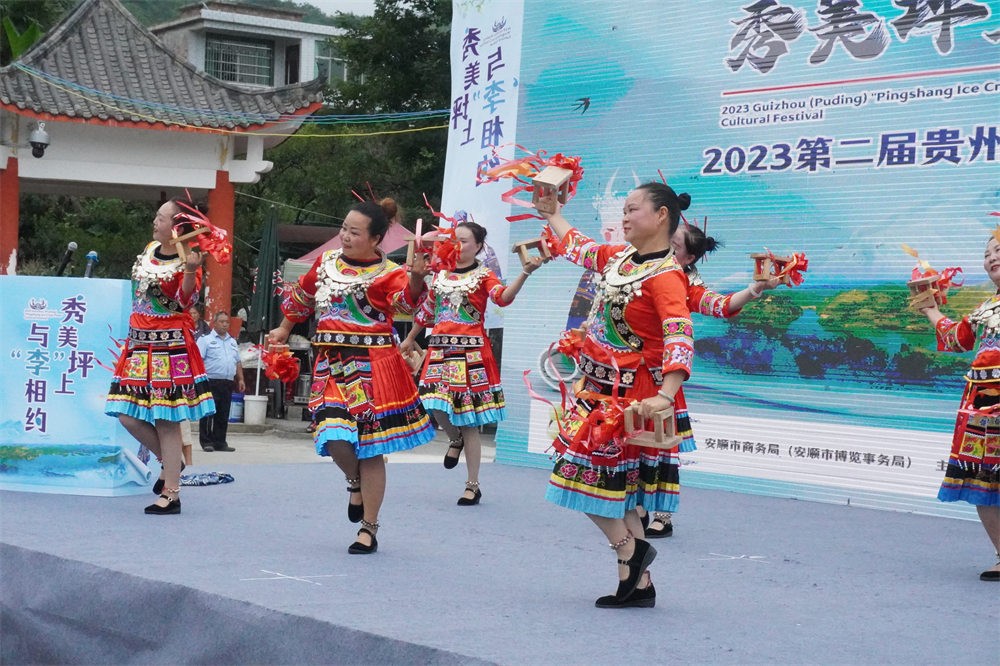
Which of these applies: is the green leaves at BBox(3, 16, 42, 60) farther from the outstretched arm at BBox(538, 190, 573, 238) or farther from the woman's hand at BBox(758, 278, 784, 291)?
the woman's hand at BBox(758, 278, 784, 291)

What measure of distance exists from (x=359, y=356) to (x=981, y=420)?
8.46 feet

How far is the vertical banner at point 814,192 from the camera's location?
704cm

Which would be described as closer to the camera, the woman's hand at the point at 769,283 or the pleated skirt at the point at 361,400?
the woman's hand at the point at 769,283

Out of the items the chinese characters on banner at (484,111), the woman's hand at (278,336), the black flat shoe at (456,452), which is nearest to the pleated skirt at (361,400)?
the woman's hand at (278,336)

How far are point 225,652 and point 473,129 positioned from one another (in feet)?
21.3

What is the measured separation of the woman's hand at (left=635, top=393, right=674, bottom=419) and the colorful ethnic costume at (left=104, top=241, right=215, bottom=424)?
2.91m

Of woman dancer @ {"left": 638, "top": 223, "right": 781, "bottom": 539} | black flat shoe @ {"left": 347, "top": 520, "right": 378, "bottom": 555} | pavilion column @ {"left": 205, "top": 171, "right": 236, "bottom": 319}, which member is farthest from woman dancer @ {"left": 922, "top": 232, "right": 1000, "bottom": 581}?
pavilion column @ {"left": 205, "top": 171, "right": 236, "bottom": 319}

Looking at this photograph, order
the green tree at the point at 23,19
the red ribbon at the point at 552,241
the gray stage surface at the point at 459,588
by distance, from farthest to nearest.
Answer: the green tree at the point at 23,19
the red ribbon at the point at 552,241
the gray stage surface at the point at 459,588

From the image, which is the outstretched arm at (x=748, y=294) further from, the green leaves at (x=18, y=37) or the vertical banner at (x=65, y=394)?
the green leaves at (x=18, y=37)

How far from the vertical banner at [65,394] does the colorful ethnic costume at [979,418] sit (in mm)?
4211

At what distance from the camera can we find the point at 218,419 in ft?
36.2

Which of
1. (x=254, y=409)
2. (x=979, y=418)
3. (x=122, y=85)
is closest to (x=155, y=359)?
(x=979, y=418)

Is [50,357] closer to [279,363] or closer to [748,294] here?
[279,363]

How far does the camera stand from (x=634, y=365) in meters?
4.09
